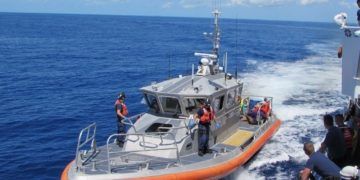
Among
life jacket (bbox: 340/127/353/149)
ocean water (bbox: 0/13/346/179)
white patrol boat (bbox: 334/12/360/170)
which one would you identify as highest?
white patrol boat (bbox: 334/12/360/170)

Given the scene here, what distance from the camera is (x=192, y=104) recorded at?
1333 centimetres

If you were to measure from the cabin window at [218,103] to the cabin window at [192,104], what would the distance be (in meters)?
0.74

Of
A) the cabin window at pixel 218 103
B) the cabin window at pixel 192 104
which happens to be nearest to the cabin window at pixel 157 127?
the cabin window at pixel 192 104

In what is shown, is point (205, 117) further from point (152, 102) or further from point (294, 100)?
point (294, 100)

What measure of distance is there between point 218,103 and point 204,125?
1.92 metres

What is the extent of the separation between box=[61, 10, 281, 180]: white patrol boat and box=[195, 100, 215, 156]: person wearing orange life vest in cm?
21

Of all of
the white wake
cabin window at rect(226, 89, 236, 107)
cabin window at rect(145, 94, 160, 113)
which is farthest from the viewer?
the white wake

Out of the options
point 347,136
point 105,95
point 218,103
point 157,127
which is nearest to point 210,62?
point 218,103

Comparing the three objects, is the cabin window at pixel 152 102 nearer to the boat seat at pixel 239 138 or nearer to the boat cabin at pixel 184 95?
the boat cabin at pixel 184 95

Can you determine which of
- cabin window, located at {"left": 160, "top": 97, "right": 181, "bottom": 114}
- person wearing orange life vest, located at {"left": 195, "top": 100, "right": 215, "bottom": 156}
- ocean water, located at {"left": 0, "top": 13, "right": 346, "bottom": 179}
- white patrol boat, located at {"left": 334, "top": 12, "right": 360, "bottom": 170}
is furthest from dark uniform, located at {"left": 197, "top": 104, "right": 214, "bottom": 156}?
white patrol boat, located at {"left": 334, "top": 12, "right": 360, "bottom": 170}

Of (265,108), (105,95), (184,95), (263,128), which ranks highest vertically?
(184,95)

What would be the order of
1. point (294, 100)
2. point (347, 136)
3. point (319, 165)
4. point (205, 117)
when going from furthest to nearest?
point (294, 100), point (205, 117), point (347, 136), point (319, 165)

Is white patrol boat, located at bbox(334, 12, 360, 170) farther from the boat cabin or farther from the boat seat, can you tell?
the boat seat

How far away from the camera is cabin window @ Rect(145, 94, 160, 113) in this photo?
540 inches
